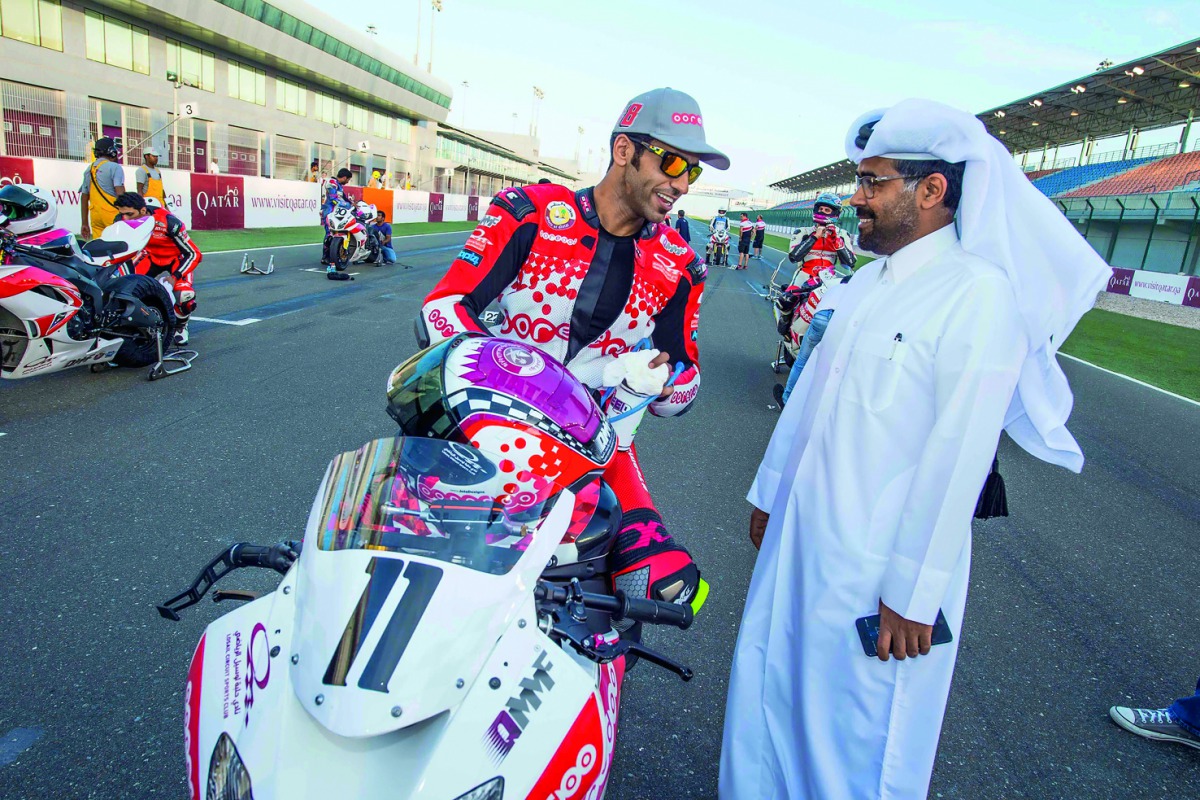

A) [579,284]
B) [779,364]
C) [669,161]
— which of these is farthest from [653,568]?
[779,364]

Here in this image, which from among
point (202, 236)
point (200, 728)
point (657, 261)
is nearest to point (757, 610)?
point (657, 261)

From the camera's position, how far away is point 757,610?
2.37m

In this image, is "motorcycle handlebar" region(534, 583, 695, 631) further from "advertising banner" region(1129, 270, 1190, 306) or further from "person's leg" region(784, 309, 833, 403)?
"advertising banner" region(1129, 270, 1190, 306)

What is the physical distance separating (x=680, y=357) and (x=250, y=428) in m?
3.77

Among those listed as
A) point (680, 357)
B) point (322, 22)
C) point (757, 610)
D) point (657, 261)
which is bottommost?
point (757, 610)

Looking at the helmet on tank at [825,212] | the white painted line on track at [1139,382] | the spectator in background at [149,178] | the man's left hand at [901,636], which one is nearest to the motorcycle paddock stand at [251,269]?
the spectator in background at [149,178]

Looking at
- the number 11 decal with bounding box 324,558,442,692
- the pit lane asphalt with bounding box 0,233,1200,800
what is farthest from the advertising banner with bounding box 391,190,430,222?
the number 11 decal with bounding box 324,558,442,692

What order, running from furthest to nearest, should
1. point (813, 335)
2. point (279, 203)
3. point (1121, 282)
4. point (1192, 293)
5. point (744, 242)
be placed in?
point (744, 242), point (1121, 282), point (279, 203), point (1192, 293), point (813, 335)

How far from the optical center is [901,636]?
194 cm

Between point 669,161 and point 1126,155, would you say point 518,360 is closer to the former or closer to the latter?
point 669,161

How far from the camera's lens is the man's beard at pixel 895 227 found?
2.08 m

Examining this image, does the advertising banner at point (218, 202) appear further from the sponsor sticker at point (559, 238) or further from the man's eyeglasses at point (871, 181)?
the man's eyeglasses at point (871, 181)

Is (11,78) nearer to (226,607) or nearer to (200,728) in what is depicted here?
(226,607)

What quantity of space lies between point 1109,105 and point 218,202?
36.6 m
